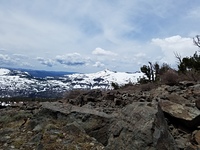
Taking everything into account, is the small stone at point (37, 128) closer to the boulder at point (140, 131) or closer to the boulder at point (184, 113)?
the boulder at point (140, 131)

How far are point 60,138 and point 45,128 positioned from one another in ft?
2.68

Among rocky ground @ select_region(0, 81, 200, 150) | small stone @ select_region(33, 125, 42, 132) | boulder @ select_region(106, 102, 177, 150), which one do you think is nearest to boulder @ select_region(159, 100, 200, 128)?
rocky ground @ select_region(0, 81, 200, 150)

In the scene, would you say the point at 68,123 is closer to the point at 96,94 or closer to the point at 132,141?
the point at 132,141

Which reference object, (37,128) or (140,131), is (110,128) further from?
(37,128)

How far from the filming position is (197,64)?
32094 mm

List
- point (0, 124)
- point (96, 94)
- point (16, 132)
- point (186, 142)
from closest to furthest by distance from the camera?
point (186, 142) → point (16, 132) → point (0, 124) → point (96, 94)

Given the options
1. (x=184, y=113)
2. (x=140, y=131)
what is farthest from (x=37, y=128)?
(x=184, y=113)

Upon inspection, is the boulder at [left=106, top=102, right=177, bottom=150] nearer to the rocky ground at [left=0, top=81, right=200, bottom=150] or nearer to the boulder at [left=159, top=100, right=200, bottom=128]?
the rocky ground at [left=0, top=81, right=200, bottom=150]

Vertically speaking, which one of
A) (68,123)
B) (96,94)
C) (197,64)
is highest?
(197,64)

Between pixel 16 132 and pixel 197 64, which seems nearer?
pixel 16 132

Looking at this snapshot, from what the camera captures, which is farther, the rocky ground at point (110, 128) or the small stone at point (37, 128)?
the small stone at point (37, 128)

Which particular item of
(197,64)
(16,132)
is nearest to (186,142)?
(16,132)

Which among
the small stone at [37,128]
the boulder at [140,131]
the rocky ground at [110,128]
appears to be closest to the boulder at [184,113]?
the rocky ground at [110,128]

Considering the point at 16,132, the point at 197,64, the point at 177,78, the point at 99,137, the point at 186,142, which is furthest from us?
the point at 197,64
